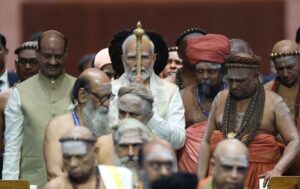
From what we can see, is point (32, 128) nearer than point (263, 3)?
Yes

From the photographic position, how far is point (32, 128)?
15.9 m

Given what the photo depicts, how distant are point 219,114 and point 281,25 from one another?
822 cm

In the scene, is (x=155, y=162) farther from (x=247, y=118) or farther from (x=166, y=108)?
(x=166, y=108)

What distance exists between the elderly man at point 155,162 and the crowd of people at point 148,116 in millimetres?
32

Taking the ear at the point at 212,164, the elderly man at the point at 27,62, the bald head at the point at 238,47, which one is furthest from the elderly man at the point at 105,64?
the ear at the point at 212,164

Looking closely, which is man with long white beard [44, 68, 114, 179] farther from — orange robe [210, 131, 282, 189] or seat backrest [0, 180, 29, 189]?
orange robe [210, 131, 282, 189]

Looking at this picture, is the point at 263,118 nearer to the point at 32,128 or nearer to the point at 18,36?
the point at 32,128

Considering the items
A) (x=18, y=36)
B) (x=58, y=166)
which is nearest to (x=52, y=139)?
(x=58, y=166)

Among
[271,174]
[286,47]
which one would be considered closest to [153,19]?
[286,47]

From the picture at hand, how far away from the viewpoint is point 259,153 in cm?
1524

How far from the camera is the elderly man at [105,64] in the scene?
17219 millimetres

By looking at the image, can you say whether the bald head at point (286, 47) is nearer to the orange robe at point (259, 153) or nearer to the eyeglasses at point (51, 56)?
the orange robe at point (259, 153)

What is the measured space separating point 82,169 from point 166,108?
6.09ft

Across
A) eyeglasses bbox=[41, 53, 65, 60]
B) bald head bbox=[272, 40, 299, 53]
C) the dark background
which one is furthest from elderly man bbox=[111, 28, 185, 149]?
the dark background
